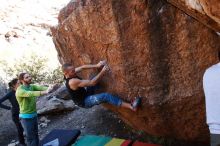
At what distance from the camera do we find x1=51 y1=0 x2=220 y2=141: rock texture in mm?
5949

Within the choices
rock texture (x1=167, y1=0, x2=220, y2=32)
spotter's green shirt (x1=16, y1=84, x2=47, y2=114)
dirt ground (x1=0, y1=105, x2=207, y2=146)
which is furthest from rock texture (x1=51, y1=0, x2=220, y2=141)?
spotter's green shirt (x1=16, y1=84, x2=47, y2=114)

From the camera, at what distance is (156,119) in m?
7.03

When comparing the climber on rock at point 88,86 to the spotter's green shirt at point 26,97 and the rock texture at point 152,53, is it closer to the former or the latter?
the rock texture at point 152,53

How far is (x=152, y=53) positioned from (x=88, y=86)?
1.67 meters

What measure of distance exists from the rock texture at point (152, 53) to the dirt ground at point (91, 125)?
1007 mm

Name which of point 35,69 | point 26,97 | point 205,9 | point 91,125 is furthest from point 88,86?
point 35,69

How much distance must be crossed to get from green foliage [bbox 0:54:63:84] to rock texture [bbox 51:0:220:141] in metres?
7.95

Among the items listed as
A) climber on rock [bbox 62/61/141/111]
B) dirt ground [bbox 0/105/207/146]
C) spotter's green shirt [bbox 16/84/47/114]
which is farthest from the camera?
dirt ground [bbox 0/105/207/146]

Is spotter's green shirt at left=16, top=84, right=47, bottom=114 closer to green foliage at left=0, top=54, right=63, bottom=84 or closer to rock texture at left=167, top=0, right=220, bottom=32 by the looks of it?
rock texture at left=167, top=0, right=220, bottom=32

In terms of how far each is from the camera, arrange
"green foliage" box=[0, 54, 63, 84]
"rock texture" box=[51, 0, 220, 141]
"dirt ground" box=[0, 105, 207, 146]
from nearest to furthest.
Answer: "rock texture" box=[51, 0, 220, 141], "dirt ground" box=[0, 105, 207, 146], "green foliage" box=[0, 54, 63, 84]

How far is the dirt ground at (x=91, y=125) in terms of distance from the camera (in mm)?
8523

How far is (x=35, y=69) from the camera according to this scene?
15.6 metres

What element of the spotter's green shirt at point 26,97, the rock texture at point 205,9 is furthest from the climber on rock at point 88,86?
the rock texture at point 205,9

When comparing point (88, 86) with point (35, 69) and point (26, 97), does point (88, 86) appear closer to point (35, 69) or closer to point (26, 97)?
point (26, 97)
